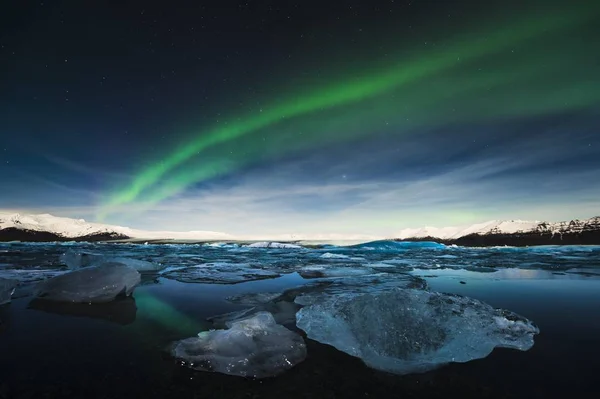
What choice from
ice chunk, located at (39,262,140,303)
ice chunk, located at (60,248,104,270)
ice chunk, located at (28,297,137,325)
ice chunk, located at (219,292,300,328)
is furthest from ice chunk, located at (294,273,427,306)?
ice chunk, located at (60,248,104,270)

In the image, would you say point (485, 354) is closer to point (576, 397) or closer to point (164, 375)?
point (576, 397)

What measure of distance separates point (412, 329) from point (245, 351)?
1.50 m

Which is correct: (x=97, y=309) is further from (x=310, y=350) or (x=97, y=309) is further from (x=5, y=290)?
(x=310, y=350)

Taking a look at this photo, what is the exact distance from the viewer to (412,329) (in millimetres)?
2400

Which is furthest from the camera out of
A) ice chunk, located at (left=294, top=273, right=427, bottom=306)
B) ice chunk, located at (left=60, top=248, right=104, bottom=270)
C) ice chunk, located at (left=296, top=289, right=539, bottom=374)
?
ice chunk, located at (left=60, top=248, right=104, bottom=270)

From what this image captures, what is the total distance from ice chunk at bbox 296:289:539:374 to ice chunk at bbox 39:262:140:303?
3.12 meters

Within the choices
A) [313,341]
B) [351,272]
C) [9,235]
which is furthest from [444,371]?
[9,235]

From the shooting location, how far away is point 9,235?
394ft

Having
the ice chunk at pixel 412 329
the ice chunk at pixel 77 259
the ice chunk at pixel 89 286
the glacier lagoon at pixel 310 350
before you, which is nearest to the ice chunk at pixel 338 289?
the glacier lagoon at pixel 310 350

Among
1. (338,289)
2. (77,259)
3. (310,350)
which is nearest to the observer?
(310,350)

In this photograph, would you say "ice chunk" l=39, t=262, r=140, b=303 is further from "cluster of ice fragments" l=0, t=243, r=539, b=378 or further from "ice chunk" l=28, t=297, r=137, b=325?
"cluster of ice fragments" l=0, t=243, r=539, b=378

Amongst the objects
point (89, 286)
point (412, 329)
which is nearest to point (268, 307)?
point (412, 329)

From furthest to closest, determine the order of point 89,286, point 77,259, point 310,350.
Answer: point 77,259
point 89,286
point 310,350

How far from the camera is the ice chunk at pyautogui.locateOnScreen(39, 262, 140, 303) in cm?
394
